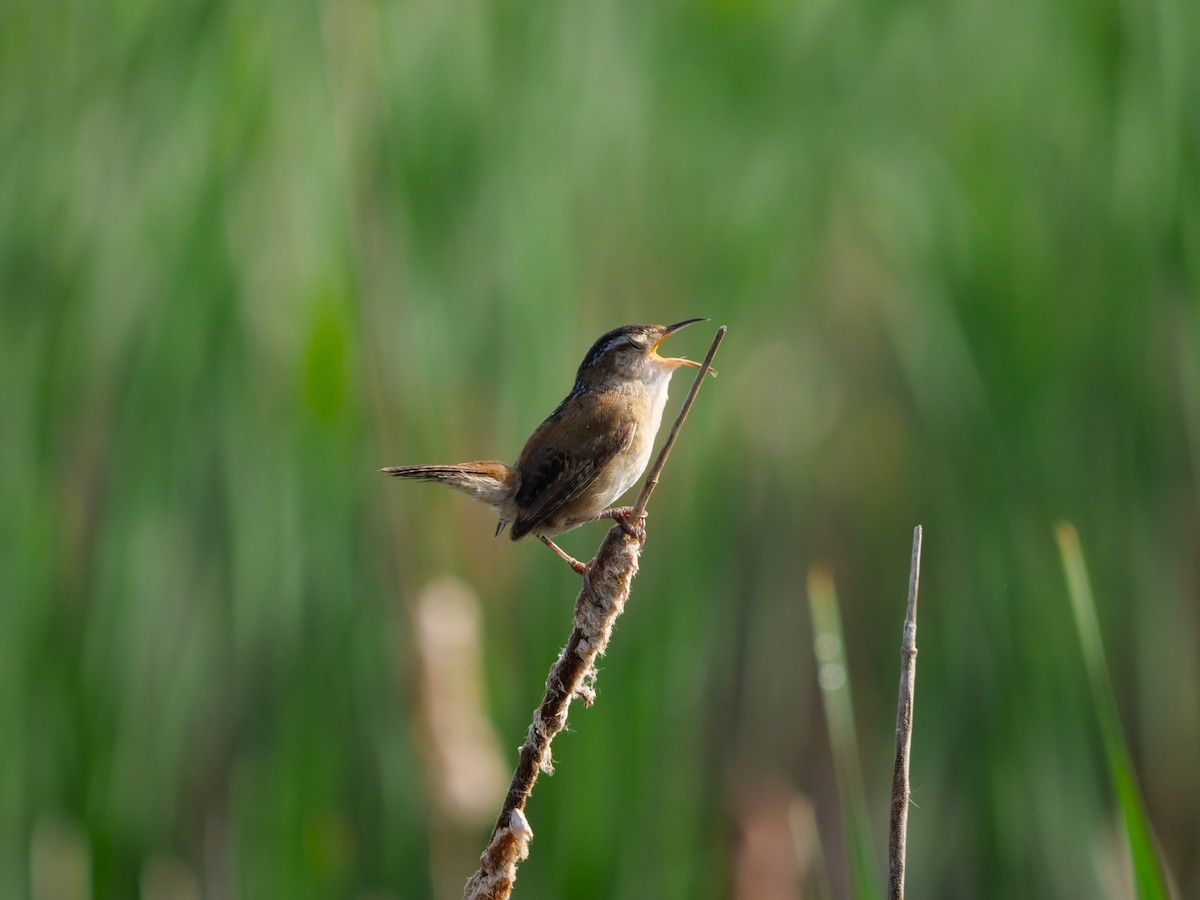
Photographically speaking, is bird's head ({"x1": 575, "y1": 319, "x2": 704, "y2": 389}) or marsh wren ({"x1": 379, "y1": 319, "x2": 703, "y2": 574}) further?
bird's head ({"x1": 575, "y1": 319, "x2": 704, "y2": 389})

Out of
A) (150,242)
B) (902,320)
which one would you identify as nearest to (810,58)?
(902,320)

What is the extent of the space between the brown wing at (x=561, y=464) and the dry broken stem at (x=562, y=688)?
0.75 meters

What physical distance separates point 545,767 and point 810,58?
6.93 ft

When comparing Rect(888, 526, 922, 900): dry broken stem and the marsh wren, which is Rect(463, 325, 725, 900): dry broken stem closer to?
Rect(888, 526, 922, 900): dry broken stem

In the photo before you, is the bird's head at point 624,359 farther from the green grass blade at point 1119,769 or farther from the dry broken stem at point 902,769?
the dry broken stem at point 902,769

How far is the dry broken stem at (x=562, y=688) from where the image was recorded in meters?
1.06

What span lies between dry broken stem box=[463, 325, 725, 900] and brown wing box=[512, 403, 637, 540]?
751 millimetres

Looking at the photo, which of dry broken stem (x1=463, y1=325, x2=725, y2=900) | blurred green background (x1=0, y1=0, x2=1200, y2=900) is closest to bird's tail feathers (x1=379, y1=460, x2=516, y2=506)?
blurred green background (x1=0, y1=0, x2=1200, y2=900)

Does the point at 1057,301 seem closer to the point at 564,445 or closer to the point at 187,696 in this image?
the point at 564,445

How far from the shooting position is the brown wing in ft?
7.18

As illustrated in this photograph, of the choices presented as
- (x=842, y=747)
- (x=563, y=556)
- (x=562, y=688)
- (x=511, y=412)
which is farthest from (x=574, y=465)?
Answer: (x=562, y=688)

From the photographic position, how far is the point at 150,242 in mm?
2369

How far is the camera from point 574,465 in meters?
2.22

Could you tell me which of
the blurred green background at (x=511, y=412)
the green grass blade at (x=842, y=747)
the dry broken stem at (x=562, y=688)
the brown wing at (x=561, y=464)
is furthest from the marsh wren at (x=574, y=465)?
the dry broken stem at (x=562, y=688)
